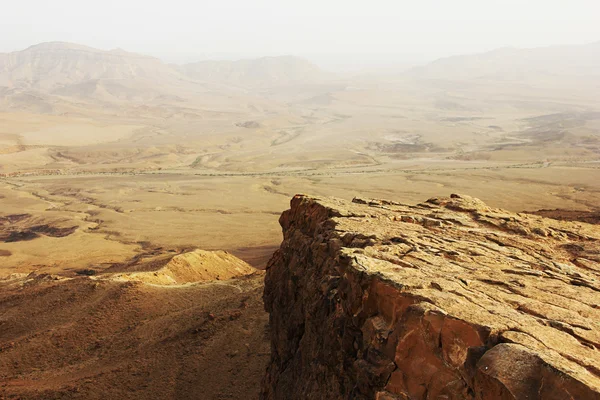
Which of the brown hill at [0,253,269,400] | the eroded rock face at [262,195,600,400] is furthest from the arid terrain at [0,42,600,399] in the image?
the eroded rock face at [262,195,600,400]

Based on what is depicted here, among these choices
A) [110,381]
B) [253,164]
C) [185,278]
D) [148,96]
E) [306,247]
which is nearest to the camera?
[306,247]

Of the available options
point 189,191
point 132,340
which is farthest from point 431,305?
point 189,191

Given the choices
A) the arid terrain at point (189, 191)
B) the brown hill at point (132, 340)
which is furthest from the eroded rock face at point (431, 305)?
the arid terrain at point (189, 191)

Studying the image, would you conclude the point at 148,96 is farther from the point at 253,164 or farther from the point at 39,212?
the point at 39,212

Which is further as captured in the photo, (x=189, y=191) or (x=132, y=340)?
(x=189, y=191)

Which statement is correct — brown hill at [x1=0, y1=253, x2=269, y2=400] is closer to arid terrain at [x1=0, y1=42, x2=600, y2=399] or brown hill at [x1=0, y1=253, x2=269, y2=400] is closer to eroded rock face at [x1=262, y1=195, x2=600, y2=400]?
arid terrain at [x1=0, y1=42, x2=600, y2=399]

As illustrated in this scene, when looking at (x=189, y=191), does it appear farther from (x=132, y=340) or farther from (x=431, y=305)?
(x=431, y=305)

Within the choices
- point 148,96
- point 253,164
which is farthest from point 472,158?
point 148,96
